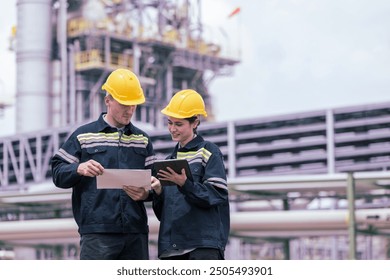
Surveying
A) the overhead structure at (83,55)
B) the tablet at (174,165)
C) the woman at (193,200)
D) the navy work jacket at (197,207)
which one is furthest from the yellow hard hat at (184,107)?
the overhead structure at (83,55)

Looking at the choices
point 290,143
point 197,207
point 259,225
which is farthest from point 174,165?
point 290,143

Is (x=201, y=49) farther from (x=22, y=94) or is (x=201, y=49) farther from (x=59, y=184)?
(x=59, y=184)

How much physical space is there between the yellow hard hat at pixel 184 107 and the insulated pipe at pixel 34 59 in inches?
1620

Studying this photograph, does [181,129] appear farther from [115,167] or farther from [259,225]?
[259,225]

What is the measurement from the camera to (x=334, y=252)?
124 feet

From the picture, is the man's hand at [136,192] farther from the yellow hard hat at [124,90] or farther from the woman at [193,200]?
the yellow hard hat at [124,90]

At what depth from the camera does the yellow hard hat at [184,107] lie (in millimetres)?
5215

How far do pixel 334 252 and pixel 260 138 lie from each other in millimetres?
12911

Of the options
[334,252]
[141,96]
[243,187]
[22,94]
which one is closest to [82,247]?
[141,96]

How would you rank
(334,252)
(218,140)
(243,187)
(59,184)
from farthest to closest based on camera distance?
(218,140), (334,252), (243,187), (59,184)

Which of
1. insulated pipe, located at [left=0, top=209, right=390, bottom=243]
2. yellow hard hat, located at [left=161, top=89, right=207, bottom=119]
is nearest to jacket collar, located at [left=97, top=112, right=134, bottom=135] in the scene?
yellow hard hat, located at [left=161, top=89, right=207, bottom=119]

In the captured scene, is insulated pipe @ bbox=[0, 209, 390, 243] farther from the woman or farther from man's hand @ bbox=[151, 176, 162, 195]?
man's hand @ bbox=[151, 176, 162, 195]

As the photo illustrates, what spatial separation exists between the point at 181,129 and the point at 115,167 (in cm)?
40

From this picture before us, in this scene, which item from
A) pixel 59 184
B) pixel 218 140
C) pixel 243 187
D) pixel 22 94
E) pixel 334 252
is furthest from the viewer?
pixel 218 140
